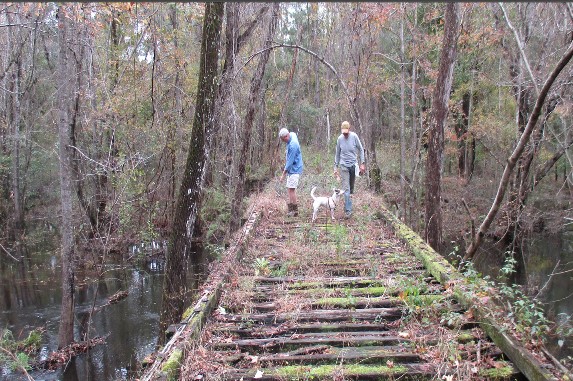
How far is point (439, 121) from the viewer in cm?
1050

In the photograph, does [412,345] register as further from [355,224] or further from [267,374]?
[355,224]

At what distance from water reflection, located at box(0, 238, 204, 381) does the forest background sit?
3.25 ft

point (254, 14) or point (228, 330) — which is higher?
point (254, 14)

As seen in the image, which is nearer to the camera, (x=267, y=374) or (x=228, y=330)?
(x=267, y=374)

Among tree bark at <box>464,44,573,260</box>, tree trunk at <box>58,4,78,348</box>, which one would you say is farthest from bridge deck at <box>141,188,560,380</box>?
tree trunk at <box>58,4,78,348</box>

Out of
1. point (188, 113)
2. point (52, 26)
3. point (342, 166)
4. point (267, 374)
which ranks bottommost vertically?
point (267, 374)

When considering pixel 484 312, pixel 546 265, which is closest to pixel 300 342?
pixel 484 312

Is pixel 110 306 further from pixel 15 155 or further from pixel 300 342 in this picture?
pixel 15 155

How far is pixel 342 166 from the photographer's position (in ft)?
36.0

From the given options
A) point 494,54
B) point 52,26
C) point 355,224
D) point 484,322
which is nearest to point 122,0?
point 52,26

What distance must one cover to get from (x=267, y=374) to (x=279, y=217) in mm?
7813

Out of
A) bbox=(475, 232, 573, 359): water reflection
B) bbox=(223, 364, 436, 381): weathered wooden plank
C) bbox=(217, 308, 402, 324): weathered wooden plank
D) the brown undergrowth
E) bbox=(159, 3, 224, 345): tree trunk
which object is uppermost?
bbox=(159, 3, 224, 345): tree trunk

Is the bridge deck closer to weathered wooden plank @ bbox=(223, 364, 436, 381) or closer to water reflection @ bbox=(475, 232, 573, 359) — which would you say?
weathered wooden plank @ bbox=(223, 364, 436, 381)

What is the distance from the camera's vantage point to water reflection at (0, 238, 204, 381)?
11.2 metres
